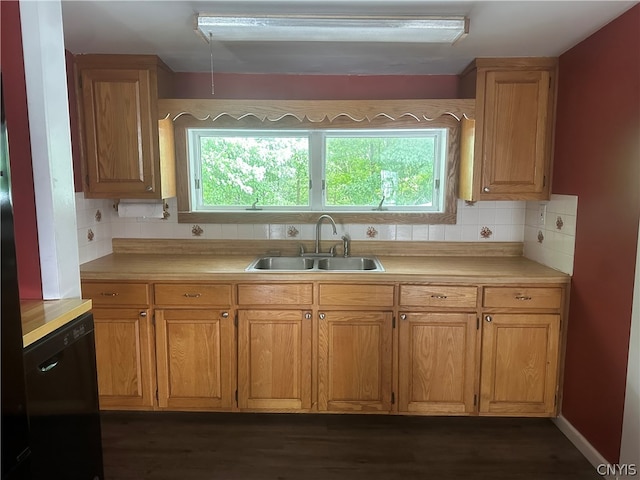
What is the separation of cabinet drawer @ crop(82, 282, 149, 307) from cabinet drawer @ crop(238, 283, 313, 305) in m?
0.56

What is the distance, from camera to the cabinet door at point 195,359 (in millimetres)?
2432

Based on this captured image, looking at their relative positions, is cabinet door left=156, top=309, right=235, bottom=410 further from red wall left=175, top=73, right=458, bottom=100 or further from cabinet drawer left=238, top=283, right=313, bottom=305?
red wall left=175, top=73, right=458, bottom=100

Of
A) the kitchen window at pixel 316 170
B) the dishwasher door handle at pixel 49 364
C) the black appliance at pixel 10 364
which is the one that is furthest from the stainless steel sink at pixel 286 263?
the black appliance at pixel 10 364

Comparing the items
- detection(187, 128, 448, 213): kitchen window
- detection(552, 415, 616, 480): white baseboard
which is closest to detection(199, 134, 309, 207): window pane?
detection(187, 128, 448, 213): kitchen window

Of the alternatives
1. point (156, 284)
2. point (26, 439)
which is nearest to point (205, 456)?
point (156, 284)

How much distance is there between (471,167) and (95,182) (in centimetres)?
229

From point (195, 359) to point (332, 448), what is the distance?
0.91 metres

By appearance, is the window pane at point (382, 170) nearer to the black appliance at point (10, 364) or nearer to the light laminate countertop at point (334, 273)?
the light laminate countertop at point (334, 273)

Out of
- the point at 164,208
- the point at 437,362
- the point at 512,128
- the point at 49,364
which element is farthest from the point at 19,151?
the point at 512,128

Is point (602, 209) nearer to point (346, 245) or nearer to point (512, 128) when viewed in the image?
point (512, 128)

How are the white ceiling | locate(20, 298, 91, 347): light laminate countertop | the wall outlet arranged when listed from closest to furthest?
locate(20, 298, 91, 347): light laminate countertop
the white ceiling
the wall outlet

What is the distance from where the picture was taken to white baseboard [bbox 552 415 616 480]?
2.07 m

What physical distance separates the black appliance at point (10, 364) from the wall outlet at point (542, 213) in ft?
A: 8.86

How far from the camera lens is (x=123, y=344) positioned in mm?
2443
